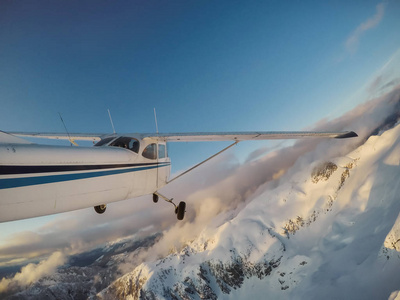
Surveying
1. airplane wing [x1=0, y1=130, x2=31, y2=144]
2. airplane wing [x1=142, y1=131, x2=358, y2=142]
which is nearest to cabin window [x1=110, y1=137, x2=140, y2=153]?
airplane wing [x1=142, y1=131, x2=358, y2=142]

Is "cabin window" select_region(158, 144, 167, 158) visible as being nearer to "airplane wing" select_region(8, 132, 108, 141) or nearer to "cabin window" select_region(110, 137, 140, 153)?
"cabin window" select_region(110, 137, 140, 153)

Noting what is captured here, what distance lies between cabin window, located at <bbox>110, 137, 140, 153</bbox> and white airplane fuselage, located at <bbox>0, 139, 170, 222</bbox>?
1.16 ft

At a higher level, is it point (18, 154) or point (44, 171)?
point (18, 154)

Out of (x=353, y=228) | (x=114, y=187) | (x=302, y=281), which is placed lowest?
(x=302, y=281)

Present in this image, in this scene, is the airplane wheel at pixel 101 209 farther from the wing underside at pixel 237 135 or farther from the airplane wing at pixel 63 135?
the wing underside at pixel 237 135

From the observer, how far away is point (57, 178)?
300 centimetres

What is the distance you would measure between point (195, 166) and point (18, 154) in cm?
556

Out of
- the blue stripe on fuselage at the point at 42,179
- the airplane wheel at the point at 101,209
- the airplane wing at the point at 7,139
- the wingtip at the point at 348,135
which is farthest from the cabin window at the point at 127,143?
the wingtip at the point at 348,135

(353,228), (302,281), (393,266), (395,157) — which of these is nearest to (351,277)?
(393,266)

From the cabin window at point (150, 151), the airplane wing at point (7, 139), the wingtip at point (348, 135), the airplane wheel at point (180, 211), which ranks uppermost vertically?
the cabin window at point (150, 151)

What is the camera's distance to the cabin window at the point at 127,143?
5066 mm

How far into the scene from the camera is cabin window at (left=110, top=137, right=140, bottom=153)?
507 cm

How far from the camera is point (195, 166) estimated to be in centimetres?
763

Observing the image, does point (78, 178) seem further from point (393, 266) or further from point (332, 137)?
point (393, 266)
